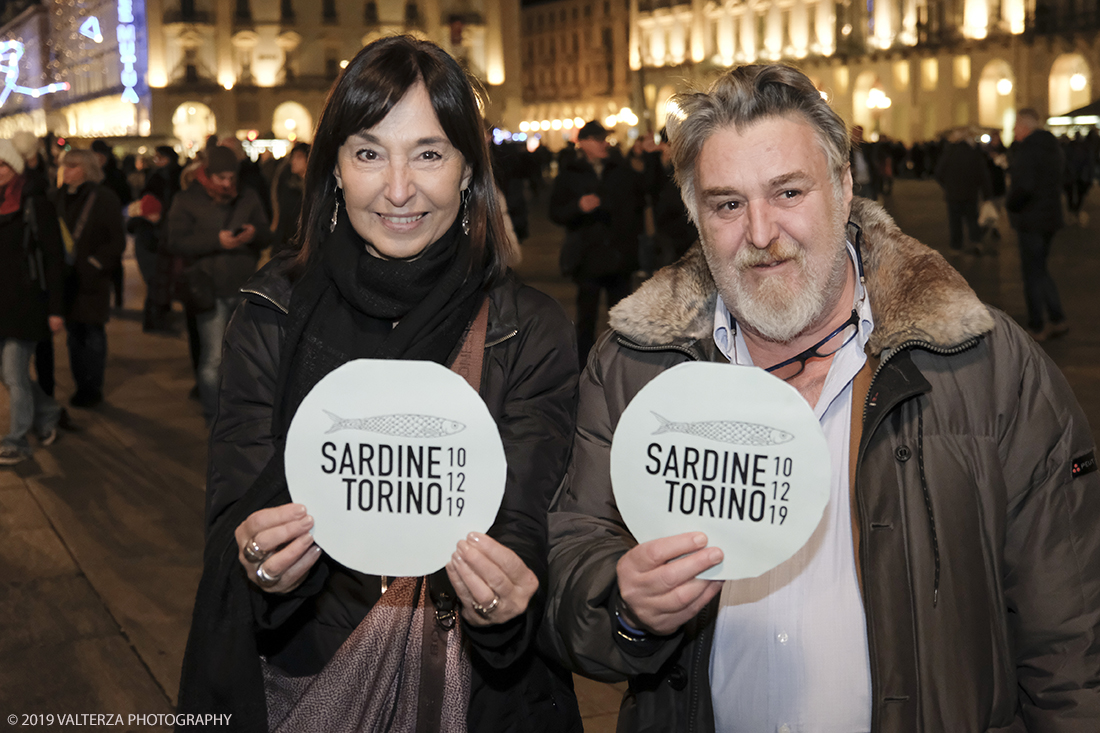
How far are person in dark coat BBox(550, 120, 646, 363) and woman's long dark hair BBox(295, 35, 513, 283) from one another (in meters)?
5.95

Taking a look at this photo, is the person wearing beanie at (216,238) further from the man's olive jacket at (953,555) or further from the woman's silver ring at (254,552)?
the man's olive jacket at (953,555)

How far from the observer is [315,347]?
1.97 metres

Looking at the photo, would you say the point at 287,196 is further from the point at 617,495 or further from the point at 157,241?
the point at 617,495

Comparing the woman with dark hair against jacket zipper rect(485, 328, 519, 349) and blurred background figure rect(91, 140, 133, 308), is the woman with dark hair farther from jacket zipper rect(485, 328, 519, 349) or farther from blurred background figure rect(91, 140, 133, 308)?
blurred background figure rect(91, 140, 133, 308)

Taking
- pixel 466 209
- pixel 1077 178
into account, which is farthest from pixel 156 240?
pixel 1077 178

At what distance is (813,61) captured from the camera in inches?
2388

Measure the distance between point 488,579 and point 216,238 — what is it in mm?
5637

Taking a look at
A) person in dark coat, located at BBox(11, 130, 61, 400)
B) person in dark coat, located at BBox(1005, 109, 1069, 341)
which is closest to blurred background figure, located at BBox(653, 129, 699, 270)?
person in dark coat, located at BBox(1005, 109, 1069, 341)

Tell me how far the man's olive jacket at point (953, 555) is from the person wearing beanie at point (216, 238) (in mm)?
5424

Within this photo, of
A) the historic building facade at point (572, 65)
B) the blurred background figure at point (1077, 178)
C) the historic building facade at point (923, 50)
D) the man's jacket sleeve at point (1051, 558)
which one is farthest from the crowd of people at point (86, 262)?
the historic building facade at point (572, 65)

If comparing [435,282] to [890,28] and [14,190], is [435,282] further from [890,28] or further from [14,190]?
[890,28]

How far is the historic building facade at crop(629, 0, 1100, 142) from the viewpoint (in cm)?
4556

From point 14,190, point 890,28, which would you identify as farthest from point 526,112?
point 14,190

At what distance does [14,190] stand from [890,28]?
55.4 metres
